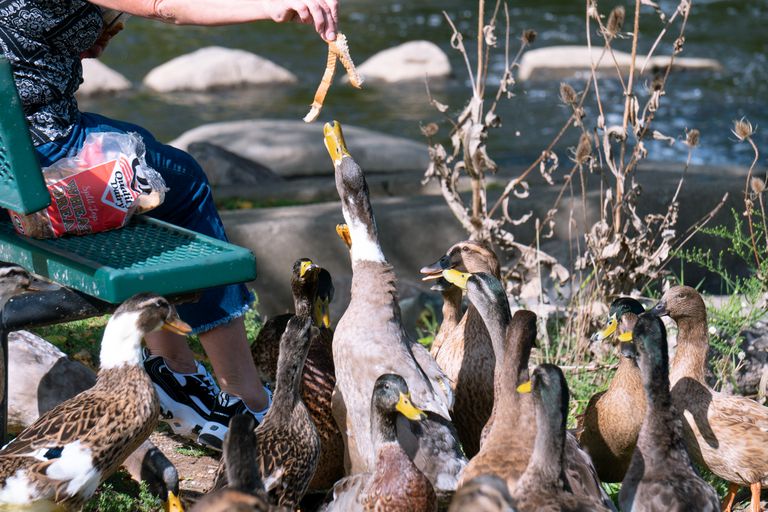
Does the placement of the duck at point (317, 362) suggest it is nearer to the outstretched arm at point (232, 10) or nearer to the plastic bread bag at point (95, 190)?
the plastic bread bag at point (95, 190)

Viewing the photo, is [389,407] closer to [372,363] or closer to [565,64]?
[372,363]

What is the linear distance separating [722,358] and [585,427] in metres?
1.28

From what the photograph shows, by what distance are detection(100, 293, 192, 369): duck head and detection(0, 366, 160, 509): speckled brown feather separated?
0.05 metres

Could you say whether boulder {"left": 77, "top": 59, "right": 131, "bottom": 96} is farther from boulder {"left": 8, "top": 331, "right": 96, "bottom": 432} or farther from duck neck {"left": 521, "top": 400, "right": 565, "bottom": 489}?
duck neck {"left": 521, "top": 400, "right": 565, "bottom": 489}

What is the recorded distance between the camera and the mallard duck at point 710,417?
175 inches

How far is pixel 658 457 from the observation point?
393 cm

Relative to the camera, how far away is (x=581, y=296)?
5918 mm

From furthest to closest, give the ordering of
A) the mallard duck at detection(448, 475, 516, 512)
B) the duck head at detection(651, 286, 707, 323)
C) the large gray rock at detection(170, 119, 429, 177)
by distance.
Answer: the large gray rock at detection(170, 119, 429, 177) → the duck head at detection(651, 286, 707, 323) → the mallard duck at detection(448, 475, 516, 512)

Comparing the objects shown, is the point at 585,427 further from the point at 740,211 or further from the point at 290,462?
the point at 740,211

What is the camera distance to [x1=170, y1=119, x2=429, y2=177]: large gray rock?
440 inches

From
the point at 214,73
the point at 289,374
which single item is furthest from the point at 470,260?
the point at 214,73

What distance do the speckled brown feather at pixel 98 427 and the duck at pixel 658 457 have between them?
5.64ft

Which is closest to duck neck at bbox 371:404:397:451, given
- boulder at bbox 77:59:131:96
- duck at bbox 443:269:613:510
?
duck at bbox 443:269:613:510

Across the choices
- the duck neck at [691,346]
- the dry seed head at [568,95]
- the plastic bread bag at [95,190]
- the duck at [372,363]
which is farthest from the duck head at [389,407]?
the dry seed head at [568,95]
